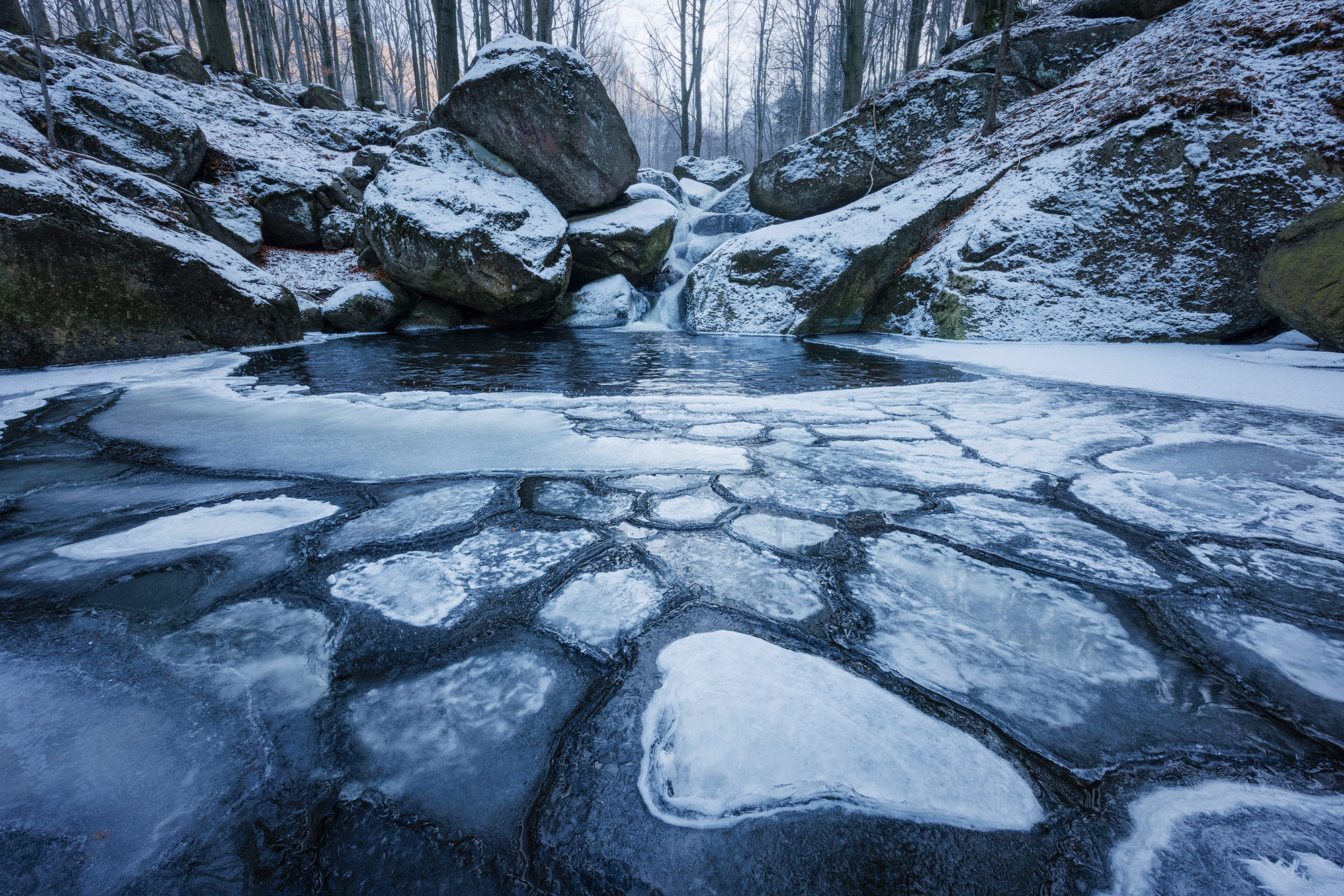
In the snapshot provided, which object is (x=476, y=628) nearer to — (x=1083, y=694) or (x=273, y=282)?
(x=1083, y=694)

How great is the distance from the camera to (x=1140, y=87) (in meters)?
5.37

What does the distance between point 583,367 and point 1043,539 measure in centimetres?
374

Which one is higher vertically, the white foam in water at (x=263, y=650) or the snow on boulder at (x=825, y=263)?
the snow on boulder at (x=825, y=263)

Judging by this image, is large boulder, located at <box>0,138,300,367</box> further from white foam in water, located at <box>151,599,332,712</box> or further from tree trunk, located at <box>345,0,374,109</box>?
tree trunk, located at <box>345,0,374,109</box>

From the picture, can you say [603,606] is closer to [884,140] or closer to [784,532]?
[784,532]

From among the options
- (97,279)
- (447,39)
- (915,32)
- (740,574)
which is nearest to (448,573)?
(740,574)

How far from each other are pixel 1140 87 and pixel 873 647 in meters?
7.72

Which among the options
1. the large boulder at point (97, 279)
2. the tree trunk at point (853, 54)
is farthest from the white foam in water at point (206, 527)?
the tree trunk at point (853, 54)

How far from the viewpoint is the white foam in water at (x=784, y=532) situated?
1230 millimetres

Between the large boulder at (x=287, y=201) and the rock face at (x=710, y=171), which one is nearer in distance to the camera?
the large boulder at (x=287, y=201)

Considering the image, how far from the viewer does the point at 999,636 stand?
907 mm

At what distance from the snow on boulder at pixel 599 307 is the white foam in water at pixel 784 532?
6.99 m

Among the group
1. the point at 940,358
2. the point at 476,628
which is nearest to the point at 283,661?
the point at 476,628

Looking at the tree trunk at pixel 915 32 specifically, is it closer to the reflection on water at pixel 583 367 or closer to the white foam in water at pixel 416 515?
the reflection on water at pixel 583 367
